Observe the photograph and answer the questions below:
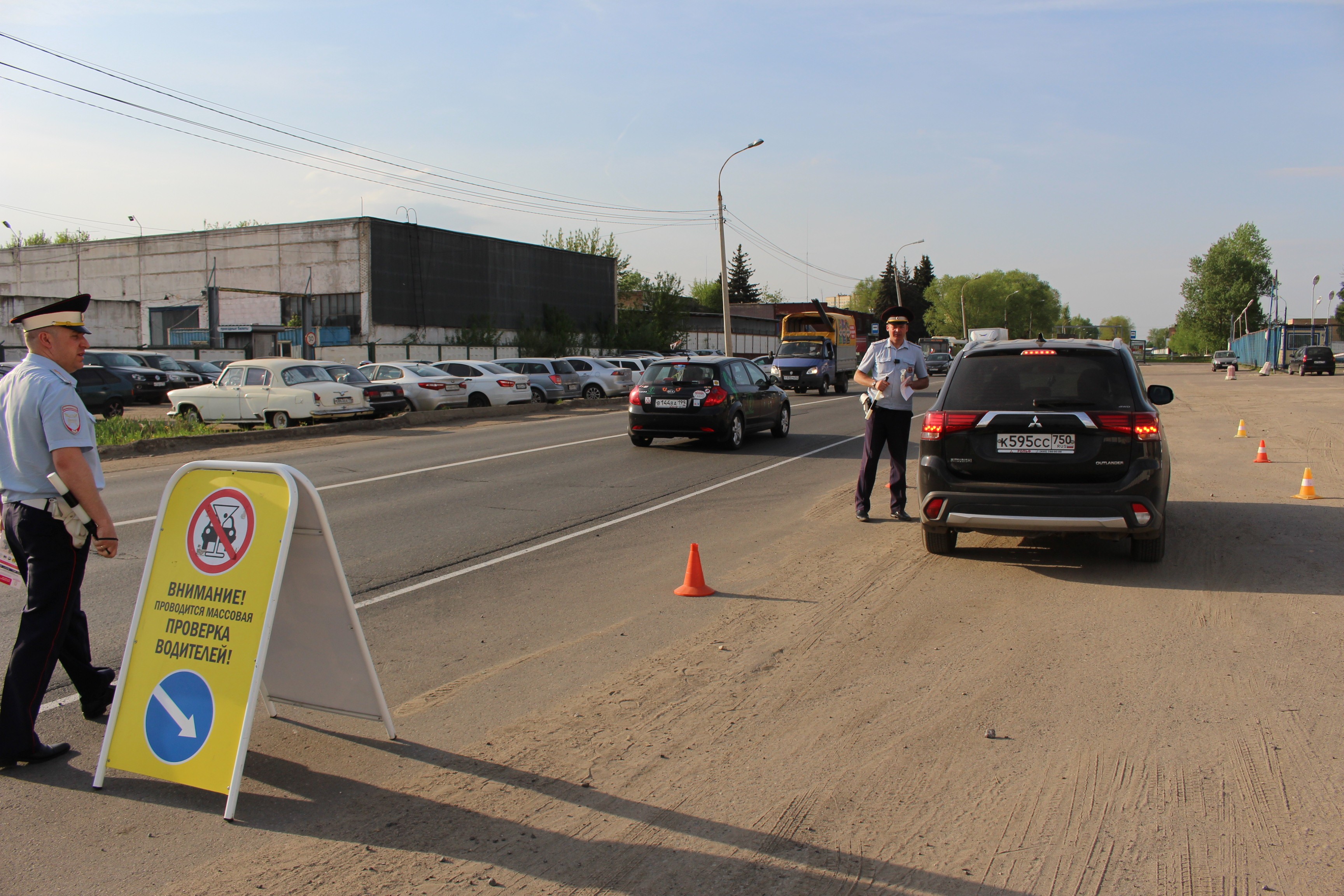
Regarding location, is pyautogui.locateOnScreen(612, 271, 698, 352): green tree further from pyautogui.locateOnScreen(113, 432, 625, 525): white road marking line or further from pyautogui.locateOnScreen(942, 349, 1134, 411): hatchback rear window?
pyautogui.locateOnScreen(942, 349, 1134, 411): hatchback rear window

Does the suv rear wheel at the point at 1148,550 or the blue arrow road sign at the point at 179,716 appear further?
the suv rear wheel at the point at 1148,550

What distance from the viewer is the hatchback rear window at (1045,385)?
269 inches

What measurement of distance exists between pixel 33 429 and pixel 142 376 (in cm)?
2997

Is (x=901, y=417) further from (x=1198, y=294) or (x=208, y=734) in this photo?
(x=1198, y=294)

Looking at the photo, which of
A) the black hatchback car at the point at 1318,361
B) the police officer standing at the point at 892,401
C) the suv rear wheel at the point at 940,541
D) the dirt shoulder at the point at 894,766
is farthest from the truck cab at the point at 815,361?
the black hatchback car at the point at 1318,361

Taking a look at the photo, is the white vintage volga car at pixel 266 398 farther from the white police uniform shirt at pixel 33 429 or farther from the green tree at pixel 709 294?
the green tree at pixel 709 294

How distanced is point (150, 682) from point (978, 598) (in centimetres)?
497

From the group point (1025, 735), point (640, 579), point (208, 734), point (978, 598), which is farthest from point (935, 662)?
point (208, 734)

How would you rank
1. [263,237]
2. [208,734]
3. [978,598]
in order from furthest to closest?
[263,237], [978,598], [208,734]

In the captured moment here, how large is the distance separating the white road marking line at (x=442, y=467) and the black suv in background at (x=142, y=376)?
1869 centimetres

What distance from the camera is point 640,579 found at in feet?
23.6

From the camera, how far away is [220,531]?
3846mm

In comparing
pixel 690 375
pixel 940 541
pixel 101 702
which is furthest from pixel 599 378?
pixel 101 702

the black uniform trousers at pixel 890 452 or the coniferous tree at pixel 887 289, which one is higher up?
the coniferous tree at pixel 887 289
